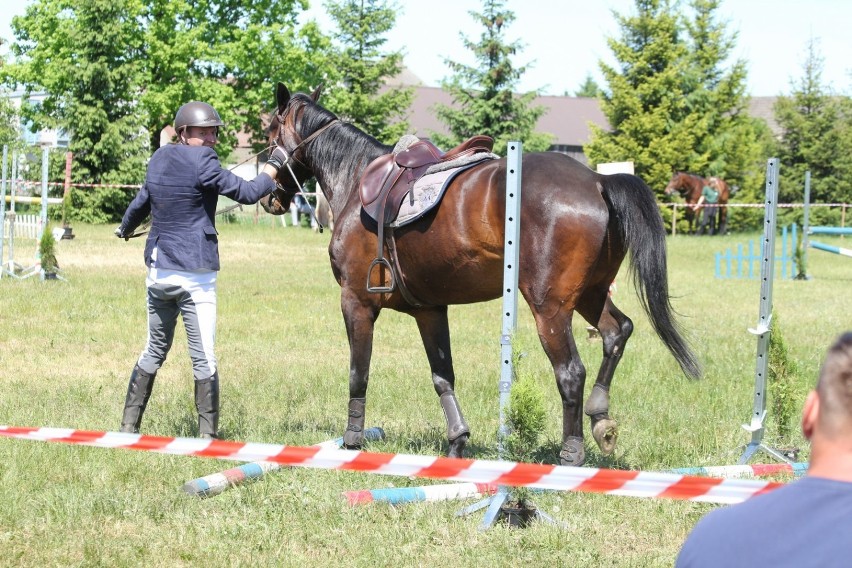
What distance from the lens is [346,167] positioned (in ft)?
22.0

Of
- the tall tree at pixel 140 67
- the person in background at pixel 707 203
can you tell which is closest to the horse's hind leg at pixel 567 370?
the person in background at pixel 707 203

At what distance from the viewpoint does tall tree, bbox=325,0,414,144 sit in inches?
1676

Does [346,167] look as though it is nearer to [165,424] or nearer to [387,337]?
[165,424]

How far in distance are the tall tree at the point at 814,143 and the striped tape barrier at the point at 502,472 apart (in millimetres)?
40723

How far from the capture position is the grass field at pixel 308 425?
4.62 meters


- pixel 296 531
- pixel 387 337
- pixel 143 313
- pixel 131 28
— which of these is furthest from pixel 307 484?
pixel 131 28

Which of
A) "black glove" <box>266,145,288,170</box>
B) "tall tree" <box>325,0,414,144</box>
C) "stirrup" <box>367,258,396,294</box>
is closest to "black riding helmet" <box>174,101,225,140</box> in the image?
"black glove" <box>266,145,288,170</box>

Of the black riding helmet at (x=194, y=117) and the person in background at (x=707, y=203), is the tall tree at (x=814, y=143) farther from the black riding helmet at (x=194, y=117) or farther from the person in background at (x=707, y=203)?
the black riding helmet at (x=194, y=117)

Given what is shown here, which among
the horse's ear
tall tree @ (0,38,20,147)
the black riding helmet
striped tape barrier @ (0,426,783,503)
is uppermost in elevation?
tall tree @ (0,38,20,147)

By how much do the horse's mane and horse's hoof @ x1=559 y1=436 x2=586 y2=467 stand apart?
2.39 meters

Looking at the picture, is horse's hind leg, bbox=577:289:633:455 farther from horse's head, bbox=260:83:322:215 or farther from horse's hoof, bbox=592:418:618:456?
horse's head, bbox=260:83:322:215

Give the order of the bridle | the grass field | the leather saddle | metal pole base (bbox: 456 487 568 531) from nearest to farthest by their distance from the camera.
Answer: the grass field < metal pole base (bbox: 456 487 568 531) < the leather saddle < the bridle

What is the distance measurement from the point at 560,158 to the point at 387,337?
596 centimetres

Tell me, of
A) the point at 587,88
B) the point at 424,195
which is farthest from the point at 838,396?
the point at 587,88
